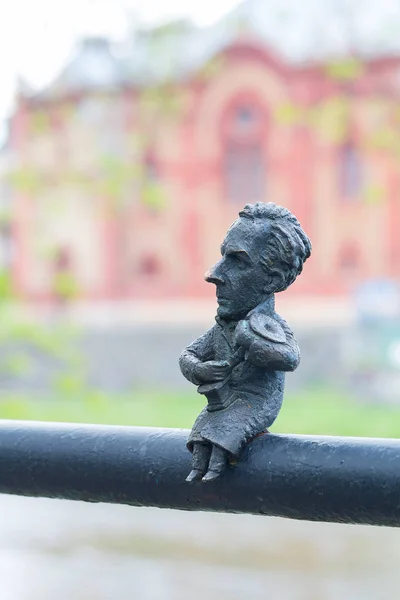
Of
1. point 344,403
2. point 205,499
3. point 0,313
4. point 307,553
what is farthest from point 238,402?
point 344,403

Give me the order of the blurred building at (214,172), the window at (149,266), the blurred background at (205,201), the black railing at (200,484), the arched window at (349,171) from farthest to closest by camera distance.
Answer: the window at (149,266) < the arched window at (349,171) < the blurred building at (214,172) < the blurred background at (205,201) < the black railing at (200,484)

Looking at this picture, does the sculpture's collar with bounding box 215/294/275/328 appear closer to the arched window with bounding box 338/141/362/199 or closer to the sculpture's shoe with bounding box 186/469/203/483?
the sculpture's shoe with bounding box 186/469/203/483

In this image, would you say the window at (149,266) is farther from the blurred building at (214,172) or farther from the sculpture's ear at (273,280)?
the sculpture's ear at (273,280)

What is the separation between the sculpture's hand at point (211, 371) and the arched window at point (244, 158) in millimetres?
16808

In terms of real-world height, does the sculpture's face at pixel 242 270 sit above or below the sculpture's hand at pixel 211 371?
above

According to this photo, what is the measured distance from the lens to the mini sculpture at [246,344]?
0.94m

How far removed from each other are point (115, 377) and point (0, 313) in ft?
28.5

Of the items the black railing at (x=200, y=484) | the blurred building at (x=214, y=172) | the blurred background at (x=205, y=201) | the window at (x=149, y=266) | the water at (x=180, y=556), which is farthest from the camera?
the window at (x=149, y=266)

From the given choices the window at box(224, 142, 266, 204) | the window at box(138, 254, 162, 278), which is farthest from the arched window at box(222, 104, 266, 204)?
the window at box(138, 254, 162, 278)

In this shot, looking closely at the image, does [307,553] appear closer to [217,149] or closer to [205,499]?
[205,499]

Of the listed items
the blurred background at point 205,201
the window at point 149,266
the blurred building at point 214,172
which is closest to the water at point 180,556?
the blurred background at point 205,201

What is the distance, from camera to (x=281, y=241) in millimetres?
985

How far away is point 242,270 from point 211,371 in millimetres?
114

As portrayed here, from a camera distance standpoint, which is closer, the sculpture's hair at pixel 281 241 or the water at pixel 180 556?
the sculpture's hair at pixel 281 241
